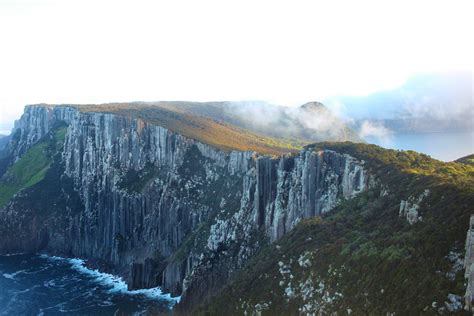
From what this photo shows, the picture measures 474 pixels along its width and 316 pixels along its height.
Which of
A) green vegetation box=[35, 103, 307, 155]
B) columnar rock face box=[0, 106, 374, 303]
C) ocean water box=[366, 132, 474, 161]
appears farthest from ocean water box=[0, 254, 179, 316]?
ocean water box=[366, 132, 474, 161]

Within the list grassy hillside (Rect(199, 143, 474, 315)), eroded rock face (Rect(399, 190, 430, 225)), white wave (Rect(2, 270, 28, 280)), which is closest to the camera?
grassy hillside (Rect(199, 143, 474, 315))

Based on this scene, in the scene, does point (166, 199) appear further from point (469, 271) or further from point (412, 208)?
point (469, 271)

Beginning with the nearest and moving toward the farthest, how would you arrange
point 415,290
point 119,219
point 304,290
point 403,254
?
point 415,290 → point 403,254 → point 304,290 → point 119,219

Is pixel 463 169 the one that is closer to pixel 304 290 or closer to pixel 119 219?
pixel 304 290

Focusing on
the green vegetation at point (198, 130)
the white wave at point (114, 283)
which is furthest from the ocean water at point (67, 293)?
the green vegetation at point (198, 130)

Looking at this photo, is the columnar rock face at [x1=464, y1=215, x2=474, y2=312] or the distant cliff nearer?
the columnar rock face at [x1=464, y1=215, x2=474, y2=312]

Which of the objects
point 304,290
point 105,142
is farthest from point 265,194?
point 105,142

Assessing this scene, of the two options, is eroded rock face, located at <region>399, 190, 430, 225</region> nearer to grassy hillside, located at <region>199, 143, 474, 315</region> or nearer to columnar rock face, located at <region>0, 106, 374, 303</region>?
grassy hillside, located at <region>199, 143, 474, 315</region>
